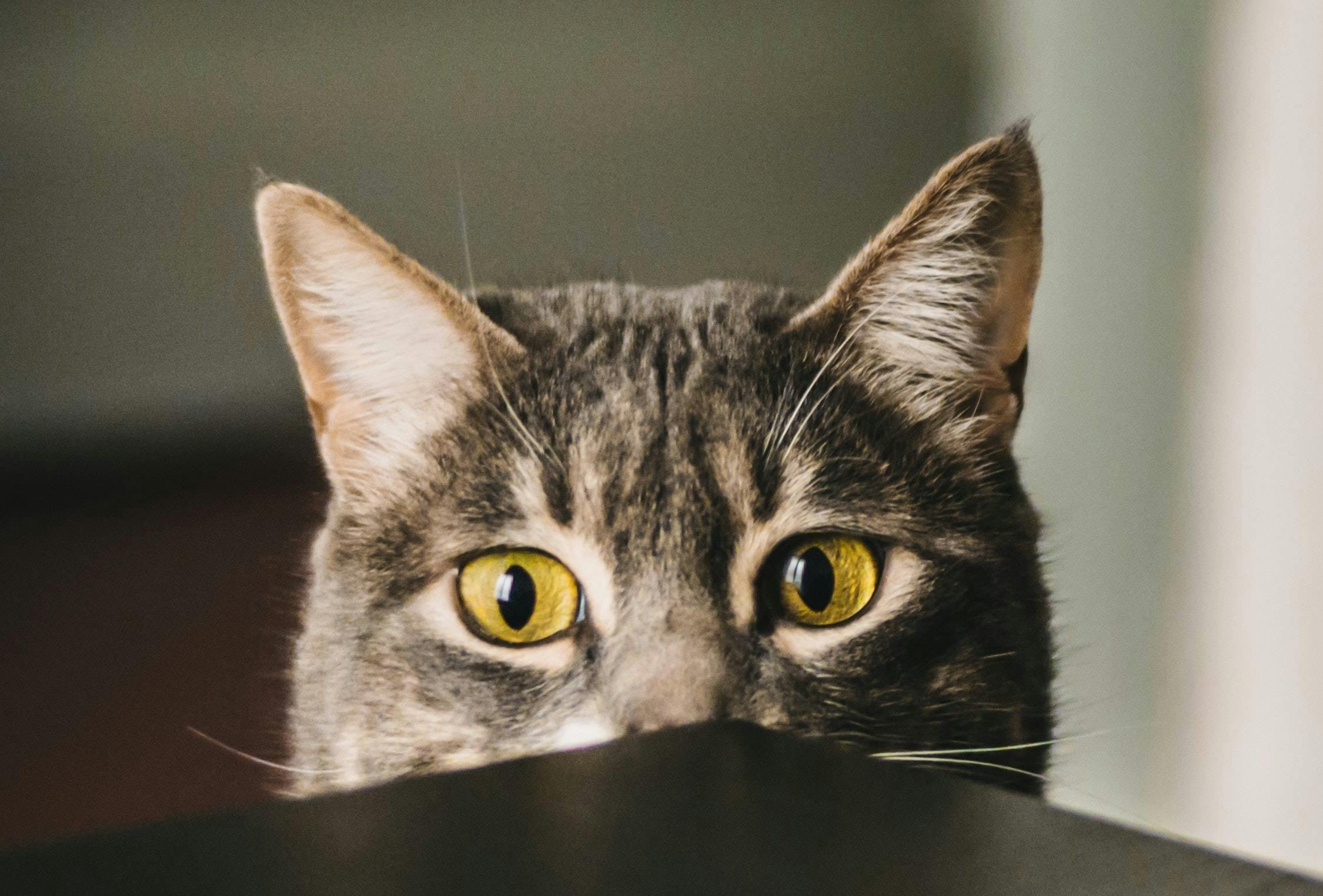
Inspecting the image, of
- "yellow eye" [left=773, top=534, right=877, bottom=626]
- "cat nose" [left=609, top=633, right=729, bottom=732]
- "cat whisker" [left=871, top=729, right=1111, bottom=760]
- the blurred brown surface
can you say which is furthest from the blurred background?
"cat nose" [left=609, top=633, right=729, bottom=732]

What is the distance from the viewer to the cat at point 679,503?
757mm

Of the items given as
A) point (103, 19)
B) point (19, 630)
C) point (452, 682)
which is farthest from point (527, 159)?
point (19, 630)

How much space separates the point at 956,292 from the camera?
0.85 metres

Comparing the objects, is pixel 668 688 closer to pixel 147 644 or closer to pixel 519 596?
pixel 519 596

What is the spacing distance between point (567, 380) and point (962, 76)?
688mm

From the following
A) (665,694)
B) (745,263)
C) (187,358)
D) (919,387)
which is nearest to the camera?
(665,694)

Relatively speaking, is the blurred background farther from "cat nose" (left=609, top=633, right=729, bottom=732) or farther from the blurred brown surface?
"cat nose" (left=609, top=633, right=729, bottom=732)

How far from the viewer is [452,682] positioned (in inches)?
30.5

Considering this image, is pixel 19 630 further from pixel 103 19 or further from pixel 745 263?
pixel 745 263

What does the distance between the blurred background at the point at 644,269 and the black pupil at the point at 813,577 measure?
0.36 metres

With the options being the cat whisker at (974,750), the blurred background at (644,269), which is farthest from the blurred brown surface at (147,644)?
the cat whisker at (974,750)

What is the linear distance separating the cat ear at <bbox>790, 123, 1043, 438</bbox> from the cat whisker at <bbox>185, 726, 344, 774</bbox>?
1.75 feet

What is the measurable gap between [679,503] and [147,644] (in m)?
0.63

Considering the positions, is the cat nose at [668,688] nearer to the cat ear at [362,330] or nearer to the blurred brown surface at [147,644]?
the cat ear at [362,330]
